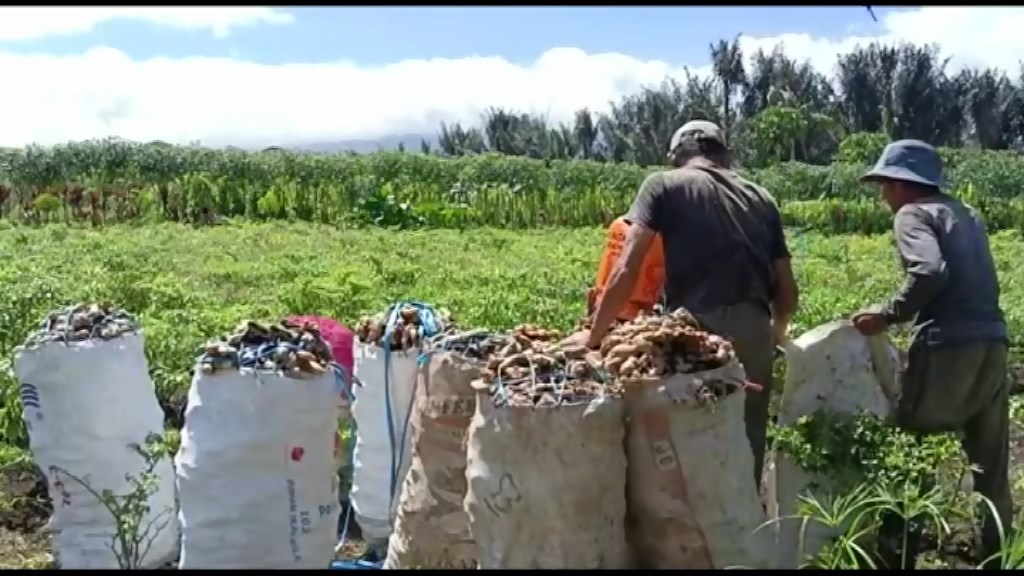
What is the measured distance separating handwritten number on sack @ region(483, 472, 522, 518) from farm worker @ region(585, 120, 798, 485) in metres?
0.88

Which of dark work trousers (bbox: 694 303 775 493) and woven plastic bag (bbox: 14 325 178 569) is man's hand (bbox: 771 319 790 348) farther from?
woven plastic bag (bbox: 14 325 178 569)

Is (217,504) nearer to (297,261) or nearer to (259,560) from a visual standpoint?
(259,560)

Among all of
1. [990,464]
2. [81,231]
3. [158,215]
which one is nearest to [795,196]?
[158,215]

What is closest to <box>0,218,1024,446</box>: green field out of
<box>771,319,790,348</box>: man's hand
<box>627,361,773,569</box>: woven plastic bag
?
<box>771,319,790,348</box>: man's hand

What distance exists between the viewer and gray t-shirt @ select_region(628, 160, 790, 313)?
4.46 m

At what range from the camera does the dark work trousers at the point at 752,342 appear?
14.8 feet

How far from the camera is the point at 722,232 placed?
448cm

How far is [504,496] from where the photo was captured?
3.57 m

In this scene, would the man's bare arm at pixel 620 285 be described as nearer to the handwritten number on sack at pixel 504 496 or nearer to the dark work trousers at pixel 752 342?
the dark work trousers at pixel 752 342

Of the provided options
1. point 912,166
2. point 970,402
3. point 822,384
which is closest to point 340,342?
point 822,384

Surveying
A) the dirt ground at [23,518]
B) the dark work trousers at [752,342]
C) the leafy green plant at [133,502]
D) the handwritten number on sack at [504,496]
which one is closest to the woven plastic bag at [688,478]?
the handwritten number on sack at [504,496]

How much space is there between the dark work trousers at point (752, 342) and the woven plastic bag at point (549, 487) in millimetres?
997

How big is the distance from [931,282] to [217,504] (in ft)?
8.13

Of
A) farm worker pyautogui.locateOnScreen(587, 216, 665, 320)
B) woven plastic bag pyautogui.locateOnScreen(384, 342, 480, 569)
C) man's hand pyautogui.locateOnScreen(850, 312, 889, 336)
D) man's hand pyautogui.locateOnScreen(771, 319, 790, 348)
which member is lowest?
woven plastic bag pyautogui.locateOnScreen(384, 342, 480, 569)
